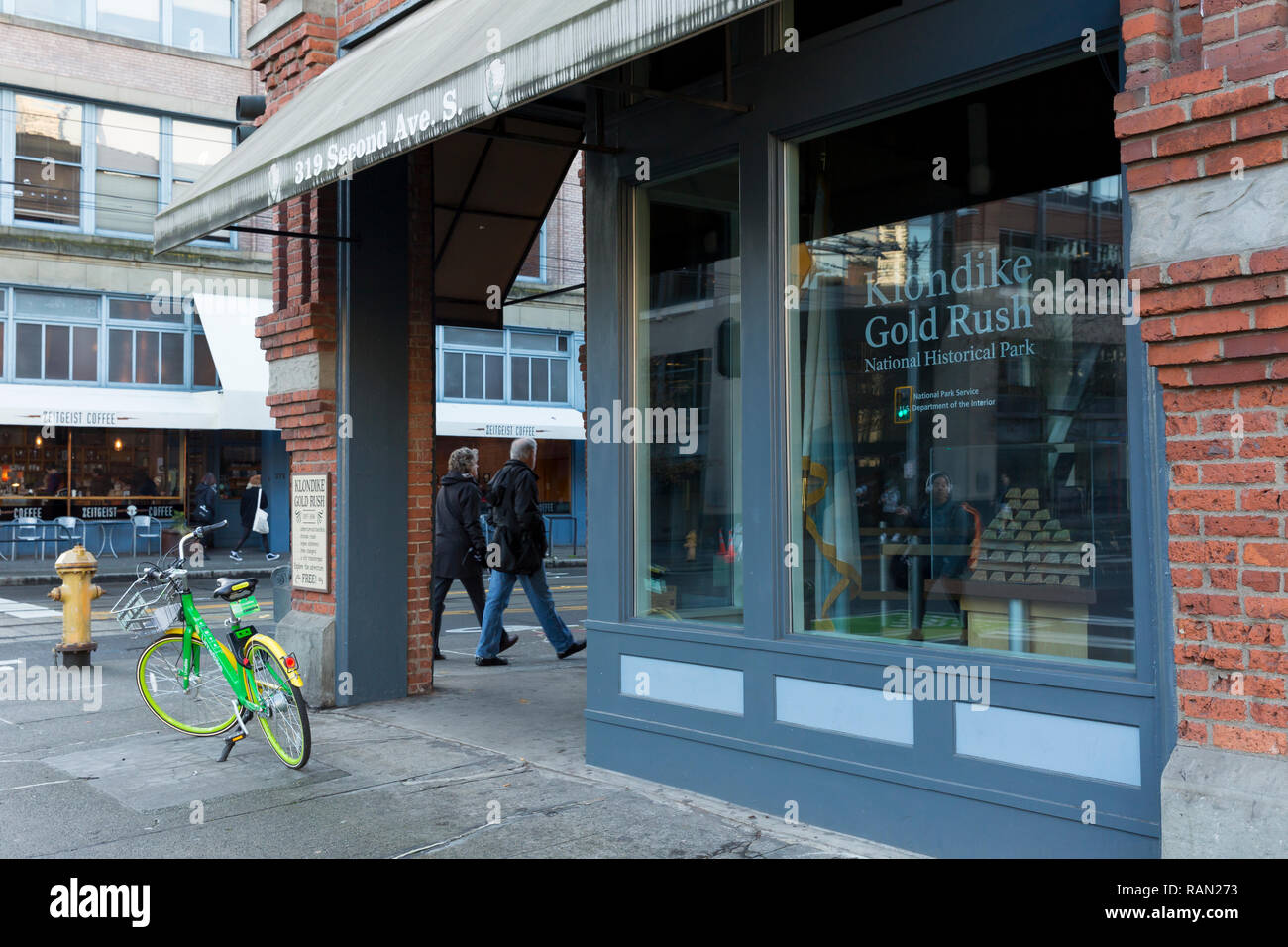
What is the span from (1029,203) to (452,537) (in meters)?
6.76

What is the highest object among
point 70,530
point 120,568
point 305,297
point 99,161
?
point 99,161

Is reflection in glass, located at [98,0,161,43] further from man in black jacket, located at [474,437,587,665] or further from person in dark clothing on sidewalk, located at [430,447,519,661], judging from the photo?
man in black jacket, located at [474,437,587,665]

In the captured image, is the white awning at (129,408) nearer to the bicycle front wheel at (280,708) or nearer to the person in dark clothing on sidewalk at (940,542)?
the bicycle front wheel at (280,708)

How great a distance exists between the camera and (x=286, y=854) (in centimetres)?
503

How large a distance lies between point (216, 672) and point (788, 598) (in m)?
3.96

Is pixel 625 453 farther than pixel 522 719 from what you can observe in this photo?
No

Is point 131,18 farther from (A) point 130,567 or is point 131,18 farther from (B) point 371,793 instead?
(B) point 371,793

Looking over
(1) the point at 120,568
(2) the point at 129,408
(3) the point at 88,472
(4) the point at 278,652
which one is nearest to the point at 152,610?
(4) the point at 278,652

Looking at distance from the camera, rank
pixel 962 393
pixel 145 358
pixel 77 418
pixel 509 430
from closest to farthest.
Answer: pixel 962 393, pixel 77 418, pixel 145 358, pixel 509 430

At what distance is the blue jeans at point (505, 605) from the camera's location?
10102mm

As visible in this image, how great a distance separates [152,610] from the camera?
7.56m

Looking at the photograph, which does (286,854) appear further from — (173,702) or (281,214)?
(281,214)

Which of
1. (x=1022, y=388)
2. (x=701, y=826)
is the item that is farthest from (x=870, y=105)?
(x=701, y=826)

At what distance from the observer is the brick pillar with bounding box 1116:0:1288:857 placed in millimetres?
3568
